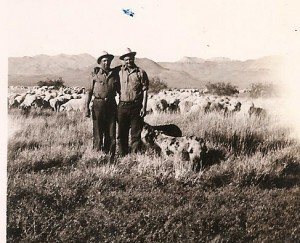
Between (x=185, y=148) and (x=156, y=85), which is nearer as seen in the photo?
(x=185, y=148)

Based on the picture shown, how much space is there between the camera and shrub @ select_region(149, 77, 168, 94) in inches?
196

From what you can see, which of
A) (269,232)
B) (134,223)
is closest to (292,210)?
(269,232)

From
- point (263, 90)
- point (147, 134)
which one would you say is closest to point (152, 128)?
point (147, 134)

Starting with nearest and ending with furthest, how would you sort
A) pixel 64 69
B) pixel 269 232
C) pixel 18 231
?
pixel 269 232 → pixel 18 231 → pixel 64 69

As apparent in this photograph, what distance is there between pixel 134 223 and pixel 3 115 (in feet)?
5.53

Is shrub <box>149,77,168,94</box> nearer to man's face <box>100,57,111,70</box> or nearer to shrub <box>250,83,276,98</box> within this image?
man's face <box>100,57,111,70</box>

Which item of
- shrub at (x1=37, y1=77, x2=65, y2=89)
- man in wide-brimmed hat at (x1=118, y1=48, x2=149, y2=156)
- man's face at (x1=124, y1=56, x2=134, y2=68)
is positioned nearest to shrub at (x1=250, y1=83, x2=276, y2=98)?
man in wide-brimmed hat at (x1=118, y1=48, x2=149, y2=156)

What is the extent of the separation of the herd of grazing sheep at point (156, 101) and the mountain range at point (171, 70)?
3.3 inches

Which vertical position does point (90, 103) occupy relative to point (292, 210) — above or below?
above

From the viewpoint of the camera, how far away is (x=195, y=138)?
15.8 ft

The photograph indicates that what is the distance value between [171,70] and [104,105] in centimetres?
72

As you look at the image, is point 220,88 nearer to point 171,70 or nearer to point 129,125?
point 171,70

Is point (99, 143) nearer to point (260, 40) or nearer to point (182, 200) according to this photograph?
point (182, 200)

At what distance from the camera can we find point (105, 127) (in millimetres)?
5141
